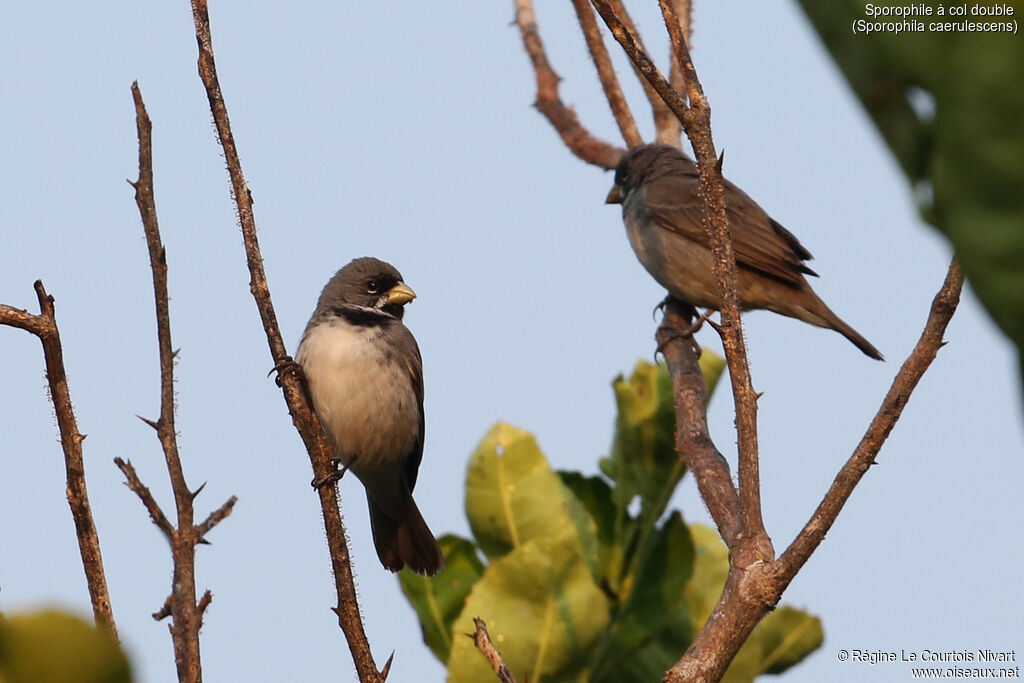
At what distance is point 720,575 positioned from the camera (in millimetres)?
6090

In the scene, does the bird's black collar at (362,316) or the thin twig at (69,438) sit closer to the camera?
the thin twig at (69,438)

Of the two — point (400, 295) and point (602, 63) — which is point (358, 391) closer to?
point (400, 295)

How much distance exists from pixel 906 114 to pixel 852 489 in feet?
7.98

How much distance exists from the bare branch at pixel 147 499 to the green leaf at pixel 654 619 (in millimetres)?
3297

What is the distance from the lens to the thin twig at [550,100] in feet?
25.7

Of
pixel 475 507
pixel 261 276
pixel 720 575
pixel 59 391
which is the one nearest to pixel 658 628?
pixel 720 575

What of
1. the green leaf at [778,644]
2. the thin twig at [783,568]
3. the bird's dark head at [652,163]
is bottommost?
the green leaf at [778,644]

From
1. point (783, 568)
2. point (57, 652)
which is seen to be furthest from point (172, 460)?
point (57, 652)

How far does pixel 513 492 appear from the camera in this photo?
18.5ft

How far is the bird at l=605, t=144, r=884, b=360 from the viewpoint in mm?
7695

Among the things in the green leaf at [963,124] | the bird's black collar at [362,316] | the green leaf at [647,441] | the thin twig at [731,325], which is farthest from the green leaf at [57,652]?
the green leaf at [647,441]

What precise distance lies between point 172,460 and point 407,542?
3861 millimetres

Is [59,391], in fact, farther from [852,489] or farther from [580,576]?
[580,576]

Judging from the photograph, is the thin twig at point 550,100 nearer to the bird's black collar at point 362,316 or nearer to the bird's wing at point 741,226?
the bird's wing at point 741,226
